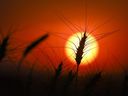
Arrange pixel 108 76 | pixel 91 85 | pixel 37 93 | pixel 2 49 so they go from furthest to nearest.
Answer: pixel 37 93
pixel 108 76
pixel 91 85
pixel 2 49

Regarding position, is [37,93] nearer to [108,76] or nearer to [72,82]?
[108,76]

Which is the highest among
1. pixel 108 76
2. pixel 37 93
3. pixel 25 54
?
pixel 25 54

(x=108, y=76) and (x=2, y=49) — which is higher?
(x=2, y=49)

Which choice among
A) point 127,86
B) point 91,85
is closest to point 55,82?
point 91,85

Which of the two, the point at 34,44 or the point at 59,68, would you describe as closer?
the point at 34,44

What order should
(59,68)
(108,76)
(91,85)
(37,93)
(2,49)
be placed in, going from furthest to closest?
(37,93) → (108,76) → (59,68) → (91,85) → (2,49)

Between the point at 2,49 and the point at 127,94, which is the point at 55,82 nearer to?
the point at 2,49

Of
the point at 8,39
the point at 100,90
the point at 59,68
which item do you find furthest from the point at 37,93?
the point at 8,39

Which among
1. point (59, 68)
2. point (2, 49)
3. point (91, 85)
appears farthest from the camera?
point (59, 68)

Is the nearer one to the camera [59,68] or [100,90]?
[59,68]
